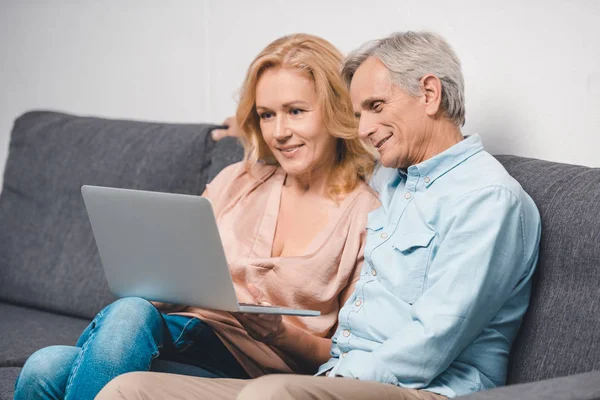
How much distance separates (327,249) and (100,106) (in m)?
1.77

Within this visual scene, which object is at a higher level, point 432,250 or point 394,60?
point 394,60

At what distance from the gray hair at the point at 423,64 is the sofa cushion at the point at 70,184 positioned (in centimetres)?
89

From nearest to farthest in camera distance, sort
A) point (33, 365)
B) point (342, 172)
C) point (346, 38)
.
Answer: point (33, 365) < point (342, 172) < point (346, 38)

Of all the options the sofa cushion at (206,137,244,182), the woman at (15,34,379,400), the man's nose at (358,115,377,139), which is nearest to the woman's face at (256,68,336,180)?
the woman at (15,34,379,400)

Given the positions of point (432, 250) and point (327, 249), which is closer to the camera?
point (432, 250)

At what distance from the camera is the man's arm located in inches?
56.7

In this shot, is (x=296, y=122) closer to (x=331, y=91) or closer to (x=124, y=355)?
(x=331, y=91)

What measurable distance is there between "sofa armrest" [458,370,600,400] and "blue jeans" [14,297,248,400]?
0.72 m

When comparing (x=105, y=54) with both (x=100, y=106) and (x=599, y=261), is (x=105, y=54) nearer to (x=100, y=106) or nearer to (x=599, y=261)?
(x=100, y=106)

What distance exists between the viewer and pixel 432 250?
5.12 ft

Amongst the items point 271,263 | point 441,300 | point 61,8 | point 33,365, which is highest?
point 61,8

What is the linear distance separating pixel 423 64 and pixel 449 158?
0.19m

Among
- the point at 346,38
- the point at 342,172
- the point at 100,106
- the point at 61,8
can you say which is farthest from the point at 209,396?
the point at 61,8

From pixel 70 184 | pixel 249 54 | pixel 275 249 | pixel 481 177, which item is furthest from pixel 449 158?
pixel 70 184
